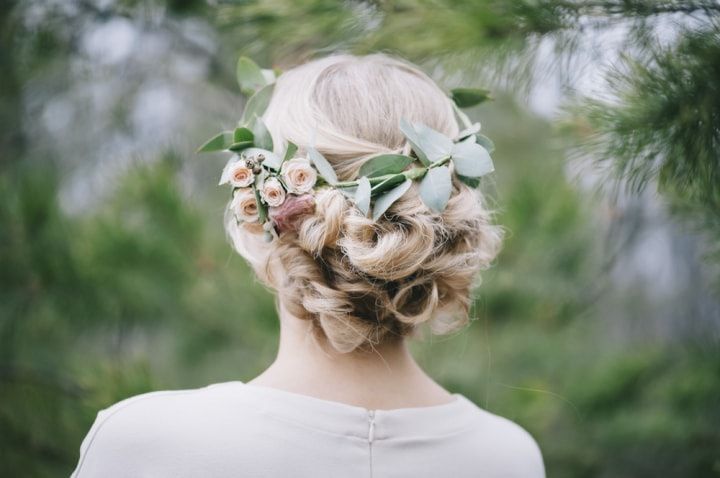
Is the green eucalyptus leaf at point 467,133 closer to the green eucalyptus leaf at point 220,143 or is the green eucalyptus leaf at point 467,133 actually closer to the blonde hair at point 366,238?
the blonde hair at point 366,238

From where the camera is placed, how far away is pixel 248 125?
976 millimetres

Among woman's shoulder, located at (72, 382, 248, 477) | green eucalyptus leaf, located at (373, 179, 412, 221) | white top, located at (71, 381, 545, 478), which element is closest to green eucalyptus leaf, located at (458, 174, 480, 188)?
green eucalyptus leaf, located at (373, 179, 412, 221)

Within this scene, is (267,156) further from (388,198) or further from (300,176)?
(388,198)

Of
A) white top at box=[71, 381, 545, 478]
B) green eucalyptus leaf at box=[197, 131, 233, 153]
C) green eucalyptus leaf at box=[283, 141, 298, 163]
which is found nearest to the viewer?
white top at box=[71, 381, 545, 478]

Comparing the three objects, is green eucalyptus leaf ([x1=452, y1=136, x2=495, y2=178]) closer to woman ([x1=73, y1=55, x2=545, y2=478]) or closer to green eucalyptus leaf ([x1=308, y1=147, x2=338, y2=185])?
woman ([x1=73, y1=55, x2=545, y2=478])

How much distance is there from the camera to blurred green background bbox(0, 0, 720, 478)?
0.82 meters

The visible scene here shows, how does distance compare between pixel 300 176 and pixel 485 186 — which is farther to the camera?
pixel 485 186

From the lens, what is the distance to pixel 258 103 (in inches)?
40.4

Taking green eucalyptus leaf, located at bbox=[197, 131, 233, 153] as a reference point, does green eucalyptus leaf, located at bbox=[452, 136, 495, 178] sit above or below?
above

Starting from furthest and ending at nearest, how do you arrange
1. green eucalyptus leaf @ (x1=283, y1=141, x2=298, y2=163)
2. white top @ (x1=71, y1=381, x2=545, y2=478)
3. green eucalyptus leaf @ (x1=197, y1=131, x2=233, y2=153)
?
1. green eucalyptus leaf @ (x1=197, y1=131, x2=233, y2=153)
2. green eucalyptus leaf @ (x1=283, y1=141, x2=298, y2=163)
3. white top @ (x1=71, y1=381, x2=545, y2=478)

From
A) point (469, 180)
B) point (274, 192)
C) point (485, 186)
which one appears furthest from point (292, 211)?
point (485, 186)

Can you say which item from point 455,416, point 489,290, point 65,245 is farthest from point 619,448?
point 65,245

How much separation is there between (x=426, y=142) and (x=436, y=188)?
0.26ft

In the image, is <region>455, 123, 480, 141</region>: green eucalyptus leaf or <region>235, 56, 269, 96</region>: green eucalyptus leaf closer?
<region>455, 123, 480, 141</region>: green eucalyptus leaf
